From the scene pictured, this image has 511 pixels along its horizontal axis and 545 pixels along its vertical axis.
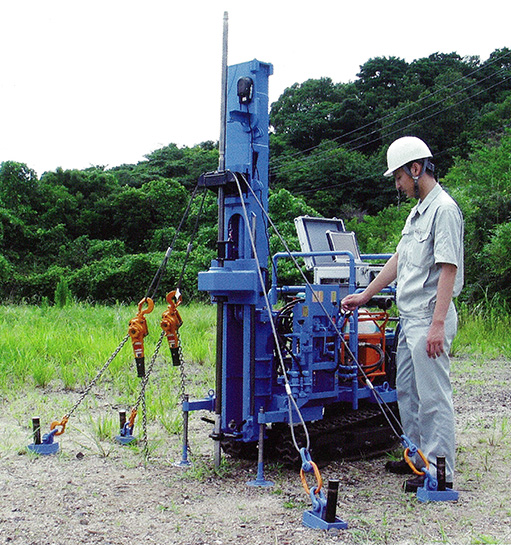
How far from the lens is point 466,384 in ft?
26.5

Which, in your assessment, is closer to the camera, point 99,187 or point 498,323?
point 498,323

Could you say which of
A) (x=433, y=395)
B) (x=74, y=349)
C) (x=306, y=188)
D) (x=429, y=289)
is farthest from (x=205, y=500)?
(x=306, y=188)

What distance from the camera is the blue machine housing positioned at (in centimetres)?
446

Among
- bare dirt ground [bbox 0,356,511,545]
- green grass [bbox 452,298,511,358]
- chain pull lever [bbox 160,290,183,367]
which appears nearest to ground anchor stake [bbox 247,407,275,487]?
bare dirt ground [bbox 0,356,511,545]

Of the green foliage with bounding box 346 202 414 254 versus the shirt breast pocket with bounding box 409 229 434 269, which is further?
the green foliage with bounding box 346 202 414 254

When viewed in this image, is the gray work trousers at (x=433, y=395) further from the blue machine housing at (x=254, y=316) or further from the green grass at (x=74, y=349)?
the green grass at (x=74, y=349)

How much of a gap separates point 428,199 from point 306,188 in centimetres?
2976

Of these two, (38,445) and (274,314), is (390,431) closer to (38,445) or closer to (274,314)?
(274,314)

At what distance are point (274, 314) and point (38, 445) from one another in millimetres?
1904

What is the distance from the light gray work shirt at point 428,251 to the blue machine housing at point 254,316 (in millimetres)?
574

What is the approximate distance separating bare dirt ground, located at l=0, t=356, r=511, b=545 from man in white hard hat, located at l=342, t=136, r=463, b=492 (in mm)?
404

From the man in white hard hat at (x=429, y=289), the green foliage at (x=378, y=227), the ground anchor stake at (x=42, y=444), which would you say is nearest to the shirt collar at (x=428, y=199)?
the man in white hard hat at (x=429, y=289)

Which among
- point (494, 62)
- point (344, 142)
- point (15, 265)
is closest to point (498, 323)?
point (15, 265)

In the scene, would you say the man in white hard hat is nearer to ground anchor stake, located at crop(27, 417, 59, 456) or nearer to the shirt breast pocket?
the shirt breast pocket
